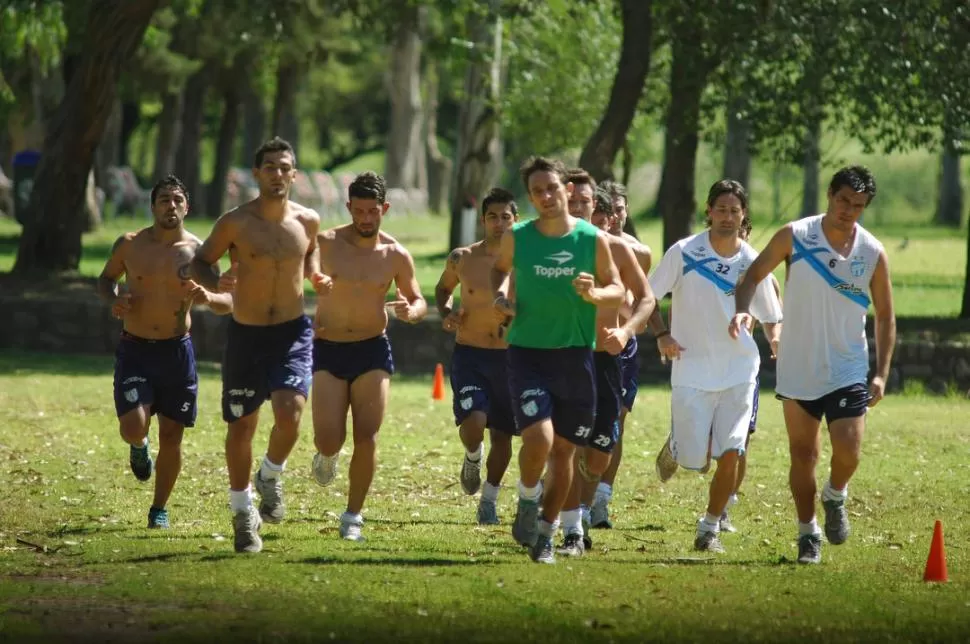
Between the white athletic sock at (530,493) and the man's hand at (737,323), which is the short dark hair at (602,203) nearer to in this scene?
the man's hand at (737,323)

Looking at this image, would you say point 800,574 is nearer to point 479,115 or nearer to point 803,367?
point 803,367

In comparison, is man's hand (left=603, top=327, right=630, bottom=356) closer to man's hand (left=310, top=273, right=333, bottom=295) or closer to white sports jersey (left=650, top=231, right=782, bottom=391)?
white sports jersey (left=650, top=231, right=782, bottom=391)

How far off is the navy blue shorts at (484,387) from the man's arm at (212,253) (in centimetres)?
221

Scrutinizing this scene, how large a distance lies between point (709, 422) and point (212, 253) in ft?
9.54

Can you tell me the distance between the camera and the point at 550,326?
372 inches

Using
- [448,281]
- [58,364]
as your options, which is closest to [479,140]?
[58,364]

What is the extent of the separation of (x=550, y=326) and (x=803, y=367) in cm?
142

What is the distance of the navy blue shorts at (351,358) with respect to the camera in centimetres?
1040

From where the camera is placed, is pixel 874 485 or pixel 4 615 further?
pixel 874 485

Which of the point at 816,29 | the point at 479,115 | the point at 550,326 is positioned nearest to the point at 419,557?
the point at 550,326

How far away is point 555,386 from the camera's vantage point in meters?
9.48

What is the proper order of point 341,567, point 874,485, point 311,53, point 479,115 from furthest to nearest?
point 311,53, point 479,115, point 874,485, point 341,567

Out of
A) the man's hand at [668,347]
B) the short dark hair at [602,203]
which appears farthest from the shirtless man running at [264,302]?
the man's hand at [668,347]

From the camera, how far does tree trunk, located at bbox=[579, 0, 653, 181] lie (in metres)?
24.4
